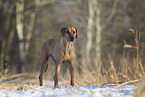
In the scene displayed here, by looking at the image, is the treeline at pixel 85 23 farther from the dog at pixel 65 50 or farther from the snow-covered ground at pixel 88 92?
the snow-covered ground at pixel 88 92

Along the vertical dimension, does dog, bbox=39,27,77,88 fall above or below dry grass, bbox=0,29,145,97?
above

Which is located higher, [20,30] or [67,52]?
[20,30]

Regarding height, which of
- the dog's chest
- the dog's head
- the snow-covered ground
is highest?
the dog's head

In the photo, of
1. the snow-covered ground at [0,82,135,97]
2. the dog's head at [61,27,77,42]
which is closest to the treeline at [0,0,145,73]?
the dog's head at [61,27,77,42]

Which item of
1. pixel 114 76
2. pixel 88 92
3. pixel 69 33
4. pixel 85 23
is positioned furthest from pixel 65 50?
pixel 85 23

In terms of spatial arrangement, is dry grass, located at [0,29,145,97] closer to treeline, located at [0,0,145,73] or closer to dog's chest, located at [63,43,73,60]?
dog's chest, located at [63,43,73,60]

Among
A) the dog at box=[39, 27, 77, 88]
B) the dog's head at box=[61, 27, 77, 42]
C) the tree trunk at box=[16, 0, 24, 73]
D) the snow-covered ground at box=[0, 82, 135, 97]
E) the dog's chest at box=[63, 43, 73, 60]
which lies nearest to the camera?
the snow-covered ground at box=[0, 82, 135, 97]

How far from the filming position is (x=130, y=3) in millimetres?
17219

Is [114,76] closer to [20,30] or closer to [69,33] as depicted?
[69,33]

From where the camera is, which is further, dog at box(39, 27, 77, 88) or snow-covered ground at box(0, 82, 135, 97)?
dog at box(39, 27, 77, 88)

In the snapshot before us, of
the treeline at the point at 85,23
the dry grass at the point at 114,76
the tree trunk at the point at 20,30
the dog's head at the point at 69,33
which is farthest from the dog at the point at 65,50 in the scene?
the tree trunk at the point at 20,30

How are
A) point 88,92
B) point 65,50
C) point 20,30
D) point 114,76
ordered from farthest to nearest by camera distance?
point 20,30 < point 114,76 < point 65,50 < point 88,92

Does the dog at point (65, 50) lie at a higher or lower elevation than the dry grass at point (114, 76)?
higher

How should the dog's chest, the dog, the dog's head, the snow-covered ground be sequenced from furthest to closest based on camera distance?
the dog's chest < the dog < the dog's head < the snow-covered ground
